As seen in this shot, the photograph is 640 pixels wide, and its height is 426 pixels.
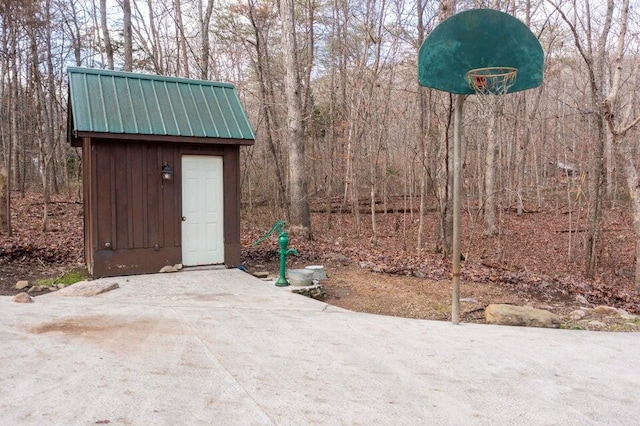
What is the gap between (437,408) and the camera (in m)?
2.90

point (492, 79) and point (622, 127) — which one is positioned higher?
point (492, 79)

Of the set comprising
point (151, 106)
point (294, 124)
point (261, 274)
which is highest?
point (294, 124)

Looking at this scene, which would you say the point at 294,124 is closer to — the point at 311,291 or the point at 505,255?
the point at 311,291

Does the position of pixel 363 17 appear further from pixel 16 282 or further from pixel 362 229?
pixel 16 282

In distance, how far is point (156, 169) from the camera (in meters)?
7.25

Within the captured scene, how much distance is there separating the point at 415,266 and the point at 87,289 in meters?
5.41

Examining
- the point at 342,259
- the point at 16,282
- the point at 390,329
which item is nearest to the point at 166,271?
the point at 16,282

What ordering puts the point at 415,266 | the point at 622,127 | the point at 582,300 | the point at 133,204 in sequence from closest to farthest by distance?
1. the point at 582,300
2. the point at 133,204
3. the point at 622,127
4. the point at 415,266

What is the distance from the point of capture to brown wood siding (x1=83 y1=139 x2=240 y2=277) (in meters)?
6.88

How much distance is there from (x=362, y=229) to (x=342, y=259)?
6775 millimetres

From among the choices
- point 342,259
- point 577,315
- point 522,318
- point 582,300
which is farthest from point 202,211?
point 582,300

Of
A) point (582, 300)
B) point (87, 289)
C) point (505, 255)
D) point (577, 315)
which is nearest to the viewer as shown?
point (577, 315)

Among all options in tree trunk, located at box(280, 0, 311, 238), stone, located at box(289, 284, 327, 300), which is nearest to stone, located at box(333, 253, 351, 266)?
tree trunk, located at box(280, 0, 311, 238)

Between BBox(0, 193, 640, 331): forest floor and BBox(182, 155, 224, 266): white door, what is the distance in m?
0.99
